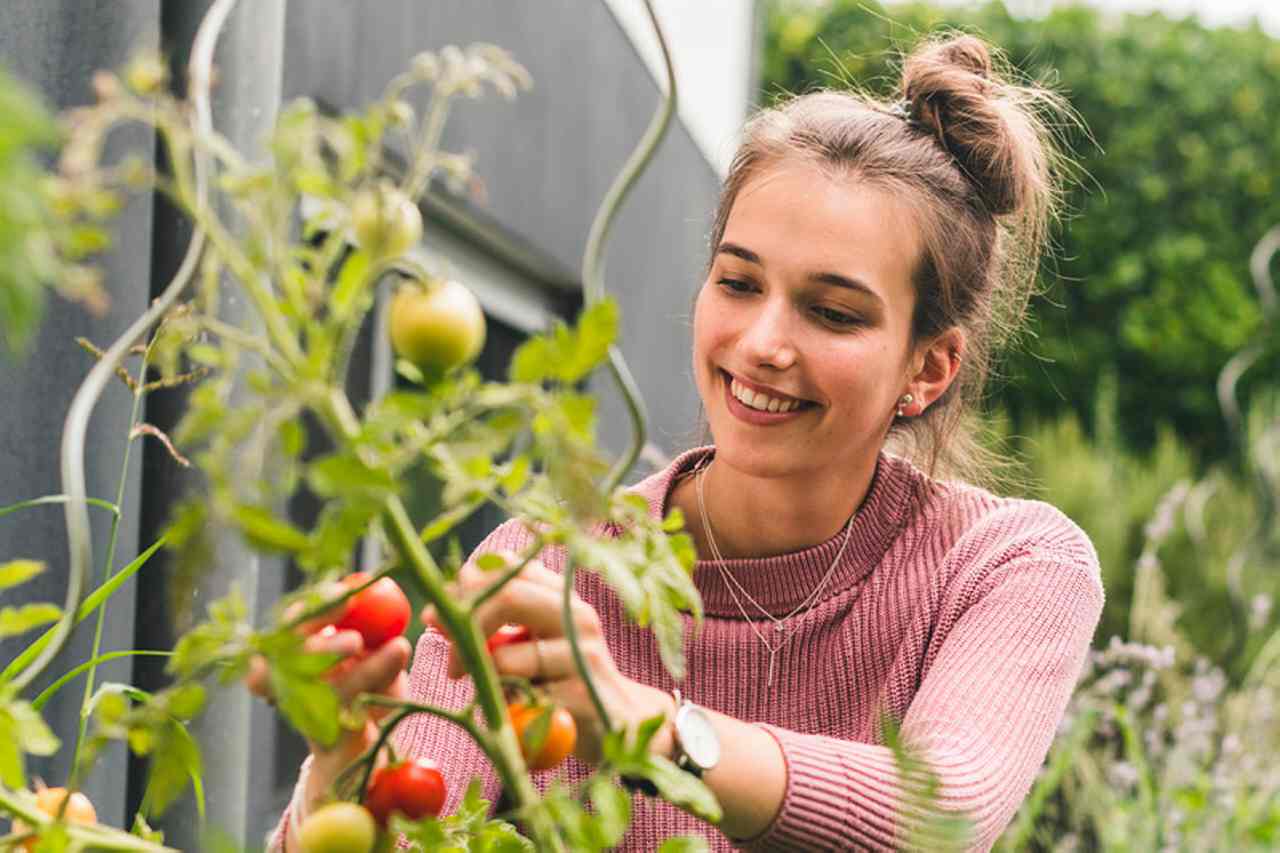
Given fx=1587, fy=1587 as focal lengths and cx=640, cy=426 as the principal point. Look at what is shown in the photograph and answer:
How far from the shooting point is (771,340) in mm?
1688

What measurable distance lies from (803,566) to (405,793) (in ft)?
4.06

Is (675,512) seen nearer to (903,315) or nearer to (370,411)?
(370,411)

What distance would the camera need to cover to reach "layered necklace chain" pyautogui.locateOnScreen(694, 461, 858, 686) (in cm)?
193

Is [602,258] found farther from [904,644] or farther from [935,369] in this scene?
[935,369]

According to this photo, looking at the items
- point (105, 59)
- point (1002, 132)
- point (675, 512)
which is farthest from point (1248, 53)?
point (675, 512)

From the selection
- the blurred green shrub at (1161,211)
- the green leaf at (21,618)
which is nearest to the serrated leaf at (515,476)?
the green leaf at (21,618)

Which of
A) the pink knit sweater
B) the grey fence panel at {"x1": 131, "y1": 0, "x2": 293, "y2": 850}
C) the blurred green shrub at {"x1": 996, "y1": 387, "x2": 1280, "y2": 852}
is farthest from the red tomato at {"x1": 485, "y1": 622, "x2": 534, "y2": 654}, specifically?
the blurred green shrub at {"x1": 996, "y1": 387, "x2": 1280, "y2": 852}

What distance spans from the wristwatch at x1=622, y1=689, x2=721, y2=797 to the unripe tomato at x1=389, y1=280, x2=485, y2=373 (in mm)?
363

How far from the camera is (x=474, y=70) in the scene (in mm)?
662

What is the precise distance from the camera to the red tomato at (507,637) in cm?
86

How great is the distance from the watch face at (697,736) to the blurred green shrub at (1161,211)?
818 centimetres

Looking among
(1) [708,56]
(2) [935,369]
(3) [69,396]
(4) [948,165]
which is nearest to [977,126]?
(4) [948,165]

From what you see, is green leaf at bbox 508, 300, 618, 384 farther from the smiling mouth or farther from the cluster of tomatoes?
the smiling mouth

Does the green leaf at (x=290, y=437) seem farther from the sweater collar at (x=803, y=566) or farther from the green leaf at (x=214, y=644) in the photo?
the sweater collar at (x=803, y=566)
